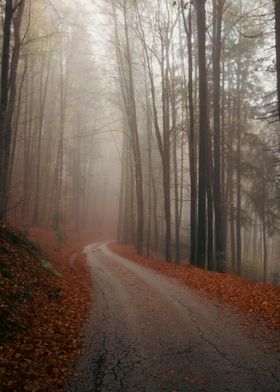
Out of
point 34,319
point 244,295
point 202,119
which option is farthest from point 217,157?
point 34,319

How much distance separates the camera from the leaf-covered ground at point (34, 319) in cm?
564

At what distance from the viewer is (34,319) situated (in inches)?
310

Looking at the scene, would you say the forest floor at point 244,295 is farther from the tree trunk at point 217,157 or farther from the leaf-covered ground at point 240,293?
the tree trunk at point 217,157

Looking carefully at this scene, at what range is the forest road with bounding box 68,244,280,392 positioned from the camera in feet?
17.7

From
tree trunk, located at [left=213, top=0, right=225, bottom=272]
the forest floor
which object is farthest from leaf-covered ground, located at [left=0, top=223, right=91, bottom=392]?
tree trunk, located at [left=213, top=0, right=225, bottom=272]

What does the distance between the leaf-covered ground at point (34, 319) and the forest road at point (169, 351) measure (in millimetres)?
393

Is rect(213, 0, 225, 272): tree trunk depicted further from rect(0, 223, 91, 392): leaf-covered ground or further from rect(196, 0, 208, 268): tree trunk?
rect(0, 223, 91, 392): leaf-covered ground

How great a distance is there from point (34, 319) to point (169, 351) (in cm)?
310

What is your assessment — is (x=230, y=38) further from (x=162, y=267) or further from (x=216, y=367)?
(x=216, y=367)

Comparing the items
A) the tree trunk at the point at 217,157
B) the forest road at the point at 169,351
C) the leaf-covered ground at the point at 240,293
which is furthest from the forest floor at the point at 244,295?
the tree trunk at the point at 217,157

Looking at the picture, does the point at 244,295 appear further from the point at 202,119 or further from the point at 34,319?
the point at 202,119

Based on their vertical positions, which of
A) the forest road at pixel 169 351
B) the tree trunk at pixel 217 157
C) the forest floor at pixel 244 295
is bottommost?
the forest road at pixel 169 351

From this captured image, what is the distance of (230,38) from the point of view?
22047 mm

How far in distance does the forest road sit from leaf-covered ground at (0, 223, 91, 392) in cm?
39
